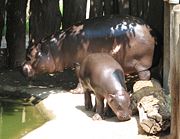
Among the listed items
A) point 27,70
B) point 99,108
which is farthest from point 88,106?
point 27,70

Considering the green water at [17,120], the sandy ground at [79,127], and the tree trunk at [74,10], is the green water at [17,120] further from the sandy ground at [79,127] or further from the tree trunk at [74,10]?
the tree trunk at [74,10]

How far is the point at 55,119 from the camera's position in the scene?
6.71m

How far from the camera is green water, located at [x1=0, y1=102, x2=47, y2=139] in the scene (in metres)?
6.69

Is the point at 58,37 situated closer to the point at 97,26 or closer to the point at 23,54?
the point at 97,26

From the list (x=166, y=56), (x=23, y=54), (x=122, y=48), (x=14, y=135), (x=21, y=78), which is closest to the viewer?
(x=14, y=135)

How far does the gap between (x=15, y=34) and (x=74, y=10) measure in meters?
1.29

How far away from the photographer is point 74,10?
9297mm

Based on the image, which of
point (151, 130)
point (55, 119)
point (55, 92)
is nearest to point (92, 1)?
point (55, 92)

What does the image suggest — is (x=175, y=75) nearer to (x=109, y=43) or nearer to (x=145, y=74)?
(x=145, y=74)

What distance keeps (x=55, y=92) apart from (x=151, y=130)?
2571mm

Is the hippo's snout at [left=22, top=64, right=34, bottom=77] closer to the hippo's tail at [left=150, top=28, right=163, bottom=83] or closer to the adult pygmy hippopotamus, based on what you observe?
the adult pygmy hippopotamus

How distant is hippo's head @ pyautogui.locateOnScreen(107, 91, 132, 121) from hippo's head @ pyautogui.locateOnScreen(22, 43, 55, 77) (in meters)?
2.05

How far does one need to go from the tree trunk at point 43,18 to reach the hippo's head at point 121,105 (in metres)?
3.42

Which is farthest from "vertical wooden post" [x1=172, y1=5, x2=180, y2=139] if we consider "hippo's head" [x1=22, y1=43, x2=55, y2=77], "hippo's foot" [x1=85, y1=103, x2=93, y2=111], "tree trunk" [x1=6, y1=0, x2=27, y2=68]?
"tree trunk" [x1=6, y1=0, x2=27, y2=68]
